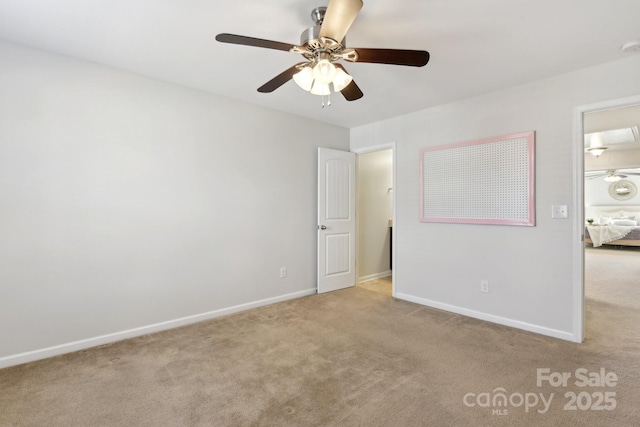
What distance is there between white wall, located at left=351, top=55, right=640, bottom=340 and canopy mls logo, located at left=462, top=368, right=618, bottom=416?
69 centimetres

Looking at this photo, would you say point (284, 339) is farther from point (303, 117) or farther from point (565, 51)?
point (565, 51)

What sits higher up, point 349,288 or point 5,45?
point 5,45

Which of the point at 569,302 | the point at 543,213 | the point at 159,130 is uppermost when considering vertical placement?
the point at 159,130

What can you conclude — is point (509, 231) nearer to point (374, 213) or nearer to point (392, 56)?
point (392, 56)

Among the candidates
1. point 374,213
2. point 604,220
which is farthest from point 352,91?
point 604,220

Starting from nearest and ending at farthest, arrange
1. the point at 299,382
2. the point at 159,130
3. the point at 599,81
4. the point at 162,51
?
the point at 299,382 → the point at 162,51 → the point at 599,81 → the point at 159,130

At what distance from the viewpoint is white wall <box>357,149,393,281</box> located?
16.0ft

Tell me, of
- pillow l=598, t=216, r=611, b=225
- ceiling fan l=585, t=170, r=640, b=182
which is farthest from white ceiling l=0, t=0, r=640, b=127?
ceiling fan l=585, t=170, r=640, b=182

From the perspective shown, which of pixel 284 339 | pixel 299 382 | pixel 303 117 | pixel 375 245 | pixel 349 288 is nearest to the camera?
pixel 299 382

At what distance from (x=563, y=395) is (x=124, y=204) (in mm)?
3518

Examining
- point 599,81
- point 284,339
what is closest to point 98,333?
point 284,339

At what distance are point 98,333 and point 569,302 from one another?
13.2 feet

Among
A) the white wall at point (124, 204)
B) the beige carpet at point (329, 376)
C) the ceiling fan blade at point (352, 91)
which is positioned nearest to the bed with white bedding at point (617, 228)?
the beige carpet at point (329, 376)

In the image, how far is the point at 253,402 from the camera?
181 centimetres
